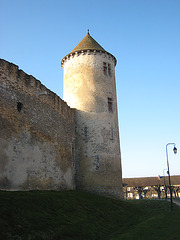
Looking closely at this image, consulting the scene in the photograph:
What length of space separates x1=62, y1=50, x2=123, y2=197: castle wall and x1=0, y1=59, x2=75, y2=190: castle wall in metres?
1.83

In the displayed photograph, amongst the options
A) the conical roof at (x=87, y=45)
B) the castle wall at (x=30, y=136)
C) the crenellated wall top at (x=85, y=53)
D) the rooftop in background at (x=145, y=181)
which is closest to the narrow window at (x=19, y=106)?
the castle wall at (x=30, y=136)

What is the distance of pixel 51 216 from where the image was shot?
29.0 ft

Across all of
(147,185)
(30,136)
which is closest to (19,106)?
(30,136)

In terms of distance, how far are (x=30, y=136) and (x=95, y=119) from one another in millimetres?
7750

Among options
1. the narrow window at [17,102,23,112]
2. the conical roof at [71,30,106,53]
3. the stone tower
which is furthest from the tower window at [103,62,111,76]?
the narrow window at [17,102,23,112]

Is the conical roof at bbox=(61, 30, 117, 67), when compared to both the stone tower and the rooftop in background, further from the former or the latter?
the rooftop in background

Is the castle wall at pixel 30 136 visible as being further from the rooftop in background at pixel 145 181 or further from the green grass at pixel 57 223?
the rooftop in background at pixel 145 181

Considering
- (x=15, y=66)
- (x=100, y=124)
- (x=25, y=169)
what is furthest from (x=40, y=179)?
(x=100, y=124)

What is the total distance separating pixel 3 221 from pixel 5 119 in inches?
232

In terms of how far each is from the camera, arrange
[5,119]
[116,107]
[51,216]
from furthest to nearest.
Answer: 1. [116,107]
2. [5,119]
3. [51,216]

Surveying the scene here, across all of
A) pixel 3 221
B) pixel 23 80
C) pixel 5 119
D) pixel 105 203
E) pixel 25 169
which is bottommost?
pixel 105 203

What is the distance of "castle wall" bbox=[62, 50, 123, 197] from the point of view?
746 inches

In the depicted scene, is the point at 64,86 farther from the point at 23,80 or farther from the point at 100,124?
the point at 23,80

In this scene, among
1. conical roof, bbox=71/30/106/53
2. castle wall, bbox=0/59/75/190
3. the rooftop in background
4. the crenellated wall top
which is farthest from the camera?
the rooftop in background
